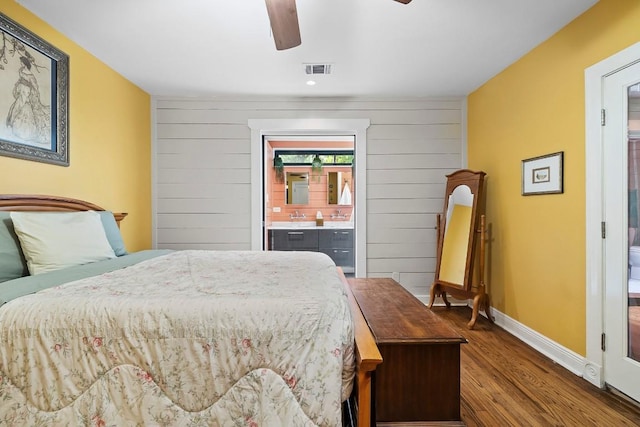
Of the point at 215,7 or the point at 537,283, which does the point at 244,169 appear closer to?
the point at 215,7

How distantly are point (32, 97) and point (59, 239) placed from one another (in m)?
1.07

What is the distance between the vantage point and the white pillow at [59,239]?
1821mm

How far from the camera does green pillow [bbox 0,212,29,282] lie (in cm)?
172

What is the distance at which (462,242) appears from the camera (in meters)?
3.44

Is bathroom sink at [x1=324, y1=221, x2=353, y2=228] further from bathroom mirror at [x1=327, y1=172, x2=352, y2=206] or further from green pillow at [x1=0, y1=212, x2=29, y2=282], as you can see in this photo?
green pillow at [x1=0, y1=212, x2=29, y2=282]

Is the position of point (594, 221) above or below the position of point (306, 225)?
above

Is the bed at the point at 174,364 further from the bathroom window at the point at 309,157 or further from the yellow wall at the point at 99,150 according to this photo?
the bathroom window at the point at 309,157

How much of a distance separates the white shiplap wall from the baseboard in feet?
3.38

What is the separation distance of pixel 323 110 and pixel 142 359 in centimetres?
327

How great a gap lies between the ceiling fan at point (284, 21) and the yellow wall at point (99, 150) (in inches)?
69.0

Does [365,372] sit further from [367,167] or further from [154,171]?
[154,171]

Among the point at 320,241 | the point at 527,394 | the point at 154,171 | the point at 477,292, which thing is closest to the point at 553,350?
the point at 527,394

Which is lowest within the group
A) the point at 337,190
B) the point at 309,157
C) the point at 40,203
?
the point at 40,203

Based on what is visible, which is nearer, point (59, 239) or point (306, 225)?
point (59, 239)
